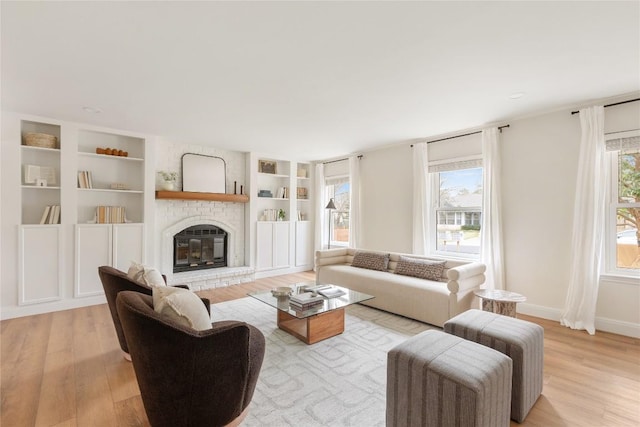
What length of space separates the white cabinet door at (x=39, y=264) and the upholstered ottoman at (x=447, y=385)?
4.49 m

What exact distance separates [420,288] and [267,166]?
164 inches

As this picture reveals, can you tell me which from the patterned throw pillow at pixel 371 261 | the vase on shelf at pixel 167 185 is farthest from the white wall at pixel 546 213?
the vase on shelf at pixel 167 185

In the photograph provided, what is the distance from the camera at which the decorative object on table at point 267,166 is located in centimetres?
613

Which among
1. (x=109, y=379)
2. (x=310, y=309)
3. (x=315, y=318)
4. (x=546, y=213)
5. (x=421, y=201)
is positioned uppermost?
(x=421, y=201)

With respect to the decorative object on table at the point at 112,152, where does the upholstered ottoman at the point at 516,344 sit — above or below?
below

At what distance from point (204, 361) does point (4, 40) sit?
8.85ft

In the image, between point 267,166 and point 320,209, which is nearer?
point 267,166

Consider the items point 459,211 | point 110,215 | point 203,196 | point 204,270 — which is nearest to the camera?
point 110,215

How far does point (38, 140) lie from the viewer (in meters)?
3.74

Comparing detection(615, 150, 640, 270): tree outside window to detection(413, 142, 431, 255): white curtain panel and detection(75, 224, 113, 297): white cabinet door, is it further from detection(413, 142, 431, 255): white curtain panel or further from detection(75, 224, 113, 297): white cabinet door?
detection(75, 224, 113, 297): white cabinet door

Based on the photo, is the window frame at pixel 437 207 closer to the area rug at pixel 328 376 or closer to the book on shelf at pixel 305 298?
the area rug at pixel 328 376

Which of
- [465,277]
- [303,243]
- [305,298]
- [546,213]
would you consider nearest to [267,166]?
[303,243]

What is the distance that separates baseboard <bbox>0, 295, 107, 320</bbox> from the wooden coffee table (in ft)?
8.82

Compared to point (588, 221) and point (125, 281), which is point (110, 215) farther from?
point (588, 221)
